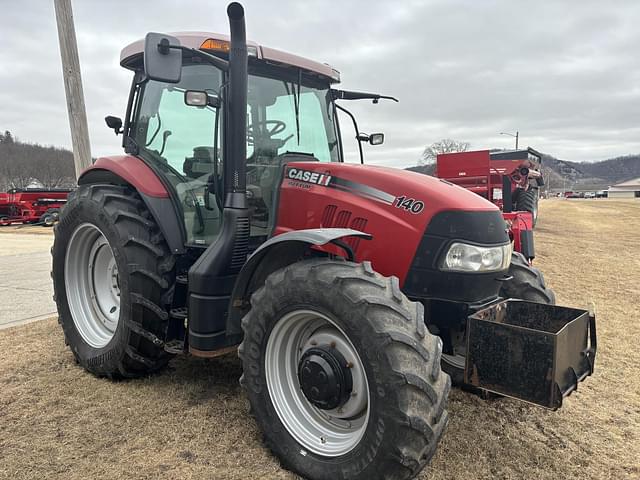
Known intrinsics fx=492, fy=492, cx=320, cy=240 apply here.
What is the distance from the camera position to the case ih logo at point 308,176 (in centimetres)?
306

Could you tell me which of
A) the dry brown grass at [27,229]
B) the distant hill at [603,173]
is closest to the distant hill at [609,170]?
the distant hill at [603,173]

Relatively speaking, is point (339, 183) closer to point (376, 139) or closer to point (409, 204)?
point (409, 204)

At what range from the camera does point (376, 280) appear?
7.66 feet

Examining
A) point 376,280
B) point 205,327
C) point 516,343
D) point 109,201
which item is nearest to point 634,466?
point 516,343

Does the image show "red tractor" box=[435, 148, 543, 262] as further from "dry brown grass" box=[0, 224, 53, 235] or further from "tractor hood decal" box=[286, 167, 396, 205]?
"dry brown grass" box=[0, 224, 53, 235]

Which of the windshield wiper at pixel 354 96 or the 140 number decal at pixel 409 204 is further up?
the windshield wiper at pixel 354 96

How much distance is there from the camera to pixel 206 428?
2941mm

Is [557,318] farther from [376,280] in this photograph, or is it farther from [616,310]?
[616,310]

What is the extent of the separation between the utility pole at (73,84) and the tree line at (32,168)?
5579cm

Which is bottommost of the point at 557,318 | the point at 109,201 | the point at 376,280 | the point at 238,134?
the point at 557,318

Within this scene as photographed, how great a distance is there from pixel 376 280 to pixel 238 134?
4.35 ft

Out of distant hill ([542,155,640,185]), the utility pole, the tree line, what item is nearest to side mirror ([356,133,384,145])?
the utility pole

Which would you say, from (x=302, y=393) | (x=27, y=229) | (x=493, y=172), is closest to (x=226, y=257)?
(x=302, y=393)

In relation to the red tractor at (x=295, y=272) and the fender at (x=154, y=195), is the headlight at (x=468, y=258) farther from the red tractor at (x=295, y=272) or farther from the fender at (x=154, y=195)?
the fender at (x=154, y=195)
